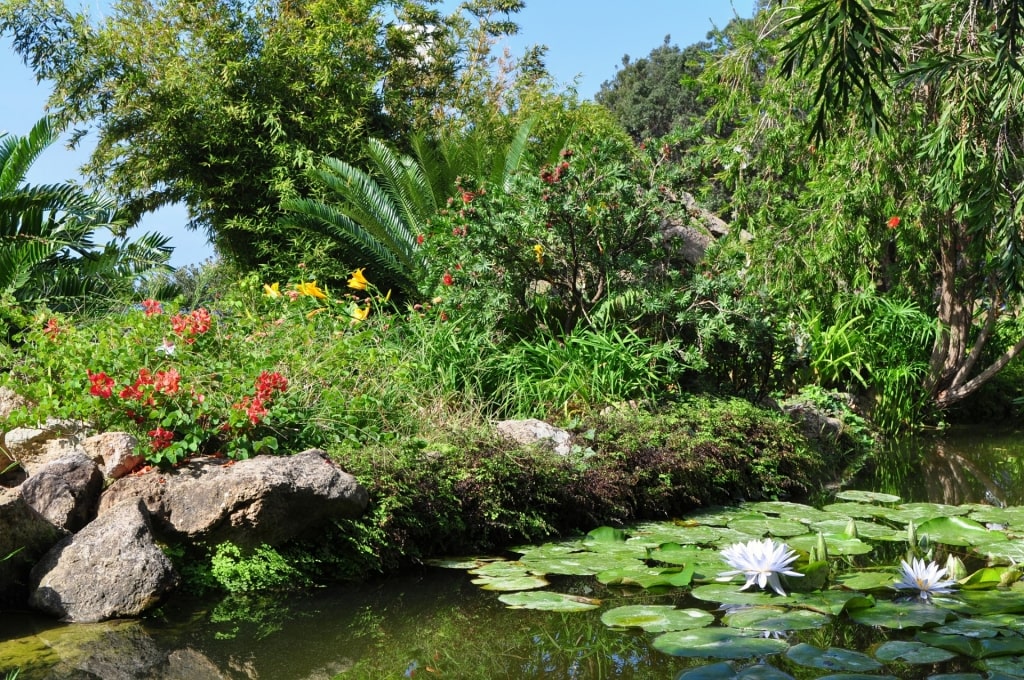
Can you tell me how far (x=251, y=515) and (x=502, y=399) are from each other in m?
2.86

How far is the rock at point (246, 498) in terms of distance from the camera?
3901 millimetres

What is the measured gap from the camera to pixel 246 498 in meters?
3.87

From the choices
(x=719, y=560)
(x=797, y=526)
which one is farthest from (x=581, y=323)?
(x=719, y=560)

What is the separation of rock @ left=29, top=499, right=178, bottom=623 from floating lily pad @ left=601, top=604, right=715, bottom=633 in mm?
1791

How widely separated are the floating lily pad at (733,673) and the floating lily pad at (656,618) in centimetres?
46

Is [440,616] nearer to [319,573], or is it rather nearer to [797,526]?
[319,573]

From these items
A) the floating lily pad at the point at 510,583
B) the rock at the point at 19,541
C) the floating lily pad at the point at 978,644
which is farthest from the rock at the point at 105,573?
the floating lily pad at the point at 978,644

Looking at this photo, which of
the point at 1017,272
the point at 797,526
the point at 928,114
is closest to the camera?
the point at 797,526

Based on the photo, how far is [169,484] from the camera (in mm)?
4059

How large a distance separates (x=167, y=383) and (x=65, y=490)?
2.25ft

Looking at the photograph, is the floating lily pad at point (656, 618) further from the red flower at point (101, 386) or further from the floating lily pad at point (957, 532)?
the red flower at point (101, 386)

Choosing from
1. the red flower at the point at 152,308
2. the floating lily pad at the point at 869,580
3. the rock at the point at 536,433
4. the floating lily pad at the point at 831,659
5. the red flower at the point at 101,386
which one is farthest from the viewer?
the red flower at the point at 152,308

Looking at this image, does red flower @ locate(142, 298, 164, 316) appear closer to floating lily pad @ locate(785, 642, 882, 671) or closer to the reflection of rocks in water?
the reflection of rocks in water

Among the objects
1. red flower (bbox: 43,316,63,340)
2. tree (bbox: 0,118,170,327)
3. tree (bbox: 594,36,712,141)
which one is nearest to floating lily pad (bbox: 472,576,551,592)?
red flower (bbox: 43,316,63,340)
